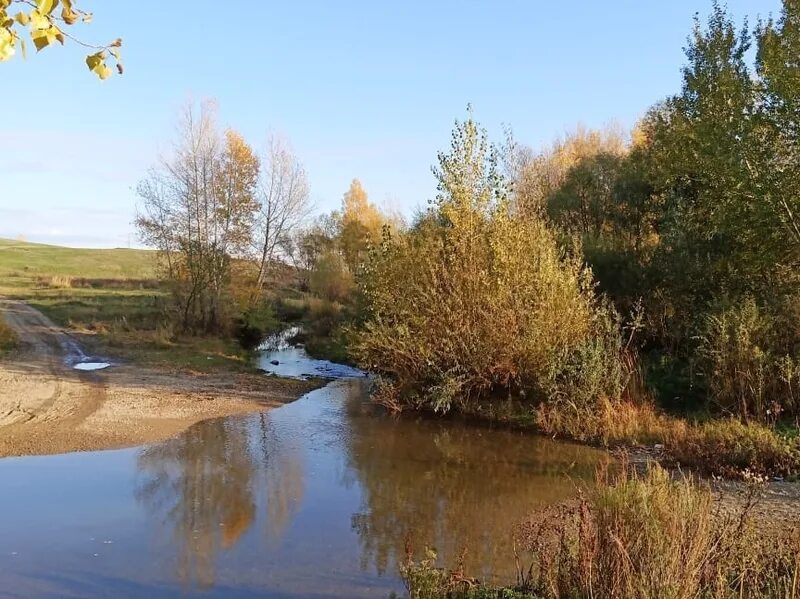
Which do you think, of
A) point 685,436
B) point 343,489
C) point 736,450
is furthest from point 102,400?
point 736,450

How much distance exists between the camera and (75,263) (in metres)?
70.8

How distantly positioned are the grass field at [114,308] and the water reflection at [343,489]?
1051cm

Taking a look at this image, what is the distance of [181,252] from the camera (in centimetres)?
3222

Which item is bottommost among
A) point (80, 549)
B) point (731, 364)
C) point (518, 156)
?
point (80, 549)

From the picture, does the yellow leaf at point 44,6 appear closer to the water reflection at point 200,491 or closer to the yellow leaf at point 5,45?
the yellow leaf at point 5,45

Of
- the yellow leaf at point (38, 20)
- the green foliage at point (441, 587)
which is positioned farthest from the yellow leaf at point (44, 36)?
the green foliage at point (441, 587)

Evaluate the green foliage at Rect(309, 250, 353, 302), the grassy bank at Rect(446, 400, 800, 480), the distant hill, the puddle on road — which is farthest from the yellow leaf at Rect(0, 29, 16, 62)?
the distant hill

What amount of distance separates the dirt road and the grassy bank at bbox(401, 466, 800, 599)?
1078cm

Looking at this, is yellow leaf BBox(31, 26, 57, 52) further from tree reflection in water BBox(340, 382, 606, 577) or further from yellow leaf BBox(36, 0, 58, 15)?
tree reflection in water BBox(340, 382, 606, 577)

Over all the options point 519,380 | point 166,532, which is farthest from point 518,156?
point 166,532

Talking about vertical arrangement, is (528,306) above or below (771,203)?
below

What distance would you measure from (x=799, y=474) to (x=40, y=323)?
108 feet

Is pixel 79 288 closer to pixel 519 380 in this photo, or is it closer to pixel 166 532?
pixel 519 380

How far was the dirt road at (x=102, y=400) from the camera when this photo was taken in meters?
14.7
